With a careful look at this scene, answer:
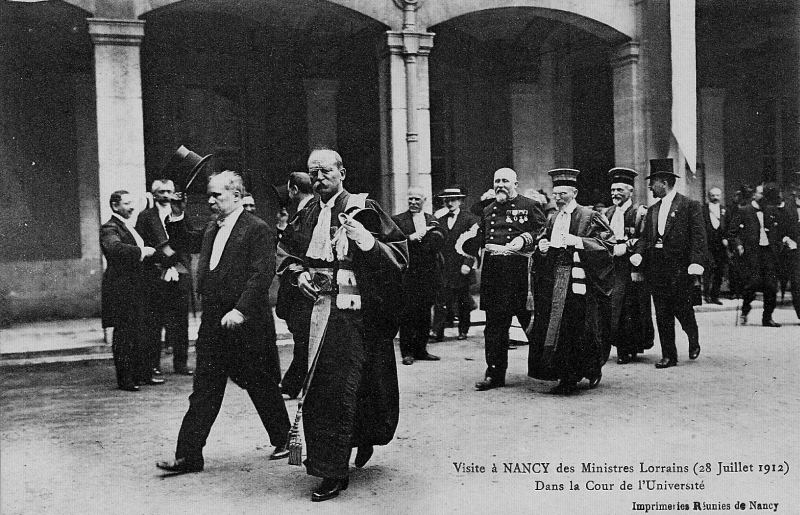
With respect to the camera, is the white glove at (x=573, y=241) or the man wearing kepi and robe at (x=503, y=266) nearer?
the white glove at (x=573, y=241)

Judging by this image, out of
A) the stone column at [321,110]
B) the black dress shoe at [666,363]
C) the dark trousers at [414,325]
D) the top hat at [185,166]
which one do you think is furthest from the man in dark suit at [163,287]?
the stone column at [321,110]

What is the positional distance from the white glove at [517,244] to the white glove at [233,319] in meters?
2.96

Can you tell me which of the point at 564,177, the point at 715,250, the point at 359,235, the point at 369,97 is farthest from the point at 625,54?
the point at 359,235

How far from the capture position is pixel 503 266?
23.9 feet

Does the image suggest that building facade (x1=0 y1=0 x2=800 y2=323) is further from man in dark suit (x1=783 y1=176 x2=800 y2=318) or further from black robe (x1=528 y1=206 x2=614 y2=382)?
black robe (x1=528 y1=206 x2=614 y2=382)

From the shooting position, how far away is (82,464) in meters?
5.26

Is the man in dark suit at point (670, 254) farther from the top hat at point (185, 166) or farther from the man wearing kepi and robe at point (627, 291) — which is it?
the top hat at point (185, 166)

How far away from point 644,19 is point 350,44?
451cm

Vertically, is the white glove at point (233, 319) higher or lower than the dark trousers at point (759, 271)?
higher

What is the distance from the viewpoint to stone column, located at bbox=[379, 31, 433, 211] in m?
11.4

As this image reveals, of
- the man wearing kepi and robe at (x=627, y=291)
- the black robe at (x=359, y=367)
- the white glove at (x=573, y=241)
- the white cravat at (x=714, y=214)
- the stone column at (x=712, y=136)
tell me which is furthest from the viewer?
the stone column at (x=712, y=136)

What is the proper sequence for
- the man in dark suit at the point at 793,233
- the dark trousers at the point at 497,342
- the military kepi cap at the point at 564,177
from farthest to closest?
1. the man in dark suit at the point at 793,233
2. the dark trousers at the point at 497,342
3. the military kepi cap at the point at 564,177

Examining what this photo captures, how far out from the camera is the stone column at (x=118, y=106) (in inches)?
382

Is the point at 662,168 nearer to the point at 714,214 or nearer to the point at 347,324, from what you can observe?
the point at 347,324
